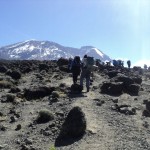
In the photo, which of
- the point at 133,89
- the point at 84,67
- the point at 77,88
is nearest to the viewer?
the point at 84,67

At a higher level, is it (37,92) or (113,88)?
(113,88)

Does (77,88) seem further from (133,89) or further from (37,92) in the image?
(133,89)

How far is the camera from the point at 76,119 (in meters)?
18.4

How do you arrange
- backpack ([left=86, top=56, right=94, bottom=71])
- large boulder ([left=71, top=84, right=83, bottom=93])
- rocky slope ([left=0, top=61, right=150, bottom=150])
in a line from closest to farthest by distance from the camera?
1. rocky slope ([left=0, top=61, right=150, bottom=150])
2. backpack ([left=86, top=56, right=94, bottom=71])
3. large boulder ([left=71, top=84, right=83, bottom=93])

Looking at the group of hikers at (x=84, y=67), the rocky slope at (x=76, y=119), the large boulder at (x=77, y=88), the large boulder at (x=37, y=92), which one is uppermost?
the group of hikers at (x=84, y=67)

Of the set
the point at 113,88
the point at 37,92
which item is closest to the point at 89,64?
the point at 113,88

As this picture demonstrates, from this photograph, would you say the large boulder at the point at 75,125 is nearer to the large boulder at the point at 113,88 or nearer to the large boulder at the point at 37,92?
the large boulder at the point at 37,92

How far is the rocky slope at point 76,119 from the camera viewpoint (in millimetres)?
17562

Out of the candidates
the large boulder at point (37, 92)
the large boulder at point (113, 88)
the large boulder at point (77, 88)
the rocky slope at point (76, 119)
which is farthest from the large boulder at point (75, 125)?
the large boulder at point (113, 88)

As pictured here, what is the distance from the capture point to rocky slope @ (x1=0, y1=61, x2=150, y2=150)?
1756 cm

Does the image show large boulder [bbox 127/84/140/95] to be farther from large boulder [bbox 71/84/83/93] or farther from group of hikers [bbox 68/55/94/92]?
large boulder [bbox 71/84/83/93]

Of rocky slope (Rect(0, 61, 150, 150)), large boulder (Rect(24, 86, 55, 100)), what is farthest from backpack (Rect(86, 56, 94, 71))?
large boulder (Rect(24, 86, 55, 100))

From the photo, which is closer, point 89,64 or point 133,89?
point 89,64

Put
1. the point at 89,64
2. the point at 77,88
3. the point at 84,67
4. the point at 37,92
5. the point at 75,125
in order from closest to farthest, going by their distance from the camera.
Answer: the point at 75,125
the point at 89,64
the point at 84,67
the point at 77,88
the point at 37,92
